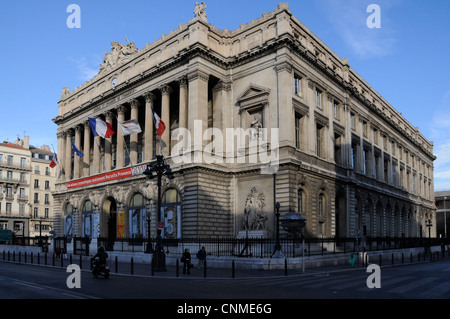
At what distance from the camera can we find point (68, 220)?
5769 centimetres

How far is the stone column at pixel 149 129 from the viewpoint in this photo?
148 feet

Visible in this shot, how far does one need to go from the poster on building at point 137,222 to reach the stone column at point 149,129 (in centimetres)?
550

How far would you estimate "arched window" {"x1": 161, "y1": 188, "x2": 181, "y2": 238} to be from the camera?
4066 cm

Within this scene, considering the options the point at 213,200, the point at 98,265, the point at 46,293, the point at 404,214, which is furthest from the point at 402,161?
the point at 46,293

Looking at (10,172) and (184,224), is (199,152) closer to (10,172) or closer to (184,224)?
(184,224)

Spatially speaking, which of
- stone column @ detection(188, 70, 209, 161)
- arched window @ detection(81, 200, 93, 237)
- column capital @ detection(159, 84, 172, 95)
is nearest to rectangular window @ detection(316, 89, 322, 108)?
stone column @ detection(188, 70, 209, 161)

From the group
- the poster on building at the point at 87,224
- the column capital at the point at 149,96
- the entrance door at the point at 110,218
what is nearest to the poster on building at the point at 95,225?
the entrance door at the point at 110,218

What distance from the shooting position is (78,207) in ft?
180

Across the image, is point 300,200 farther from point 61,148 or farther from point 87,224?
point 61,148

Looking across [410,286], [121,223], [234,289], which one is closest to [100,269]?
[234,289]

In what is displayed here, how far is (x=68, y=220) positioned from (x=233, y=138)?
94.4 ft

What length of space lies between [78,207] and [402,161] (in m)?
49.7

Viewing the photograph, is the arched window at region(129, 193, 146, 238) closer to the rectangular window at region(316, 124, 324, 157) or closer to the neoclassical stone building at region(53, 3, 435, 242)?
the neoclassical stone building at region(53, 3, 435, 242)
